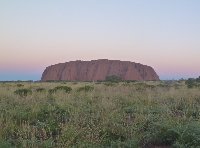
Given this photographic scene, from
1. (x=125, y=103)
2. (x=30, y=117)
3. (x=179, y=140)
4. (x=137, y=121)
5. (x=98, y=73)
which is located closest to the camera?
(x=179, y=140)

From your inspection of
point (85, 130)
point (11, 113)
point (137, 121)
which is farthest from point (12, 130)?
point (137, 121)

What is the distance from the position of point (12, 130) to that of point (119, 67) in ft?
505

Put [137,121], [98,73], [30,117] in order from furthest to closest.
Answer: [98,73] < [30,117] < [137,121]

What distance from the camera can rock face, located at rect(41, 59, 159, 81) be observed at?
158500 mm

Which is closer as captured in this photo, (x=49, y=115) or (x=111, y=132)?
(x=111, y=132)

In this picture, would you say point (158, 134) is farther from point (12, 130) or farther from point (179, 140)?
point (12, 130)

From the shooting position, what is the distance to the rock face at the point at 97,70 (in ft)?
520

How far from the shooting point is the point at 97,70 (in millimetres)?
160875

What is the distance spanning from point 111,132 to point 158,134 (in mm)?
1269

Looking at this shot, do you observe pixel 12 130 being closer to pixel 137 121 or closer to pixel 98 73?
pixel 137 121

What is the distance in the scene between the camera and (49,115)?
1165cm

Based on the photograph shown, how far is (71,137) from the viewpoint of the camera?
26.9 feet

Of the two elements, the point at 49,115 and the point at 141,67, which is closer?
the point at 49,115

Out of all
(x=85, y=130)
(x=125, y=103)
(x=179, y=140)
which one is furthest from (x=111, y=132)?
(x=125, y=103)
